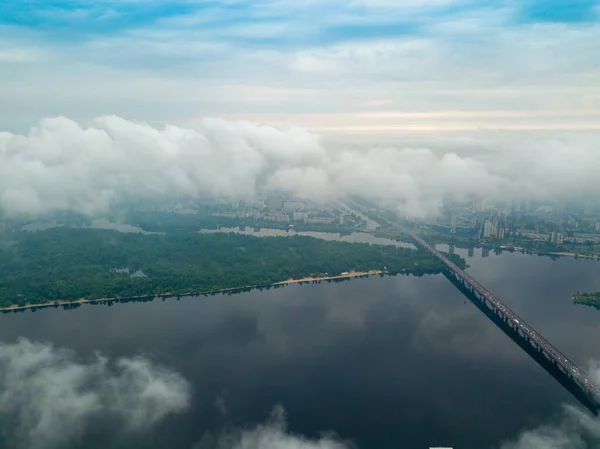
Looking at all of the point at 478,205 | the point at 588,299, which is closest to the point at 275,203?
the point at 478,205

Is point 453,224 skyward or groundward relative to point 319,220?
skyward

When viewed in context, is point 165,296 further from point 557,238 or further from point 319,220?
point 557,238

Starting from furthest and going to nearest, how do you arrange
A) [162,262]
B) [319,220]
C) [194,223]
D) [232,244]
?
[319,220], [194,223], [232,244], [162,262]

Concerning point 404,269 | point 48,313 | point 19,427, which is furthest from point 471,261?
point 19,427

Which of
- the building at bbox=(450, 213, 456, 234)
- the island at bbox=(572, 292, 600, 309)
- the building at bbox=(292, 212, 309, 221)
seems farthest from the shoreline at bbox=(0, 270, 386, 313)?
the building at bbox=(292, 212, 309, 221)

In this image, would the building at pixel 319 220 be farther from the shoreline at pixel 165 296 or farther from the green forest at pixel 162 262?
the shoreline at pixel 165 296

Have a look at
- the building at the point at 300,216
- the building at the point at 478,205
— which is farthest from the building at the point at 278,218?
the building at the point at 478,205

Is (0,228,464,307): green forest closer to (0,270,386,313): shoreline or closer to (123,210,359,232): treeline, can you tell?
(0,270,386,313): shoreline
